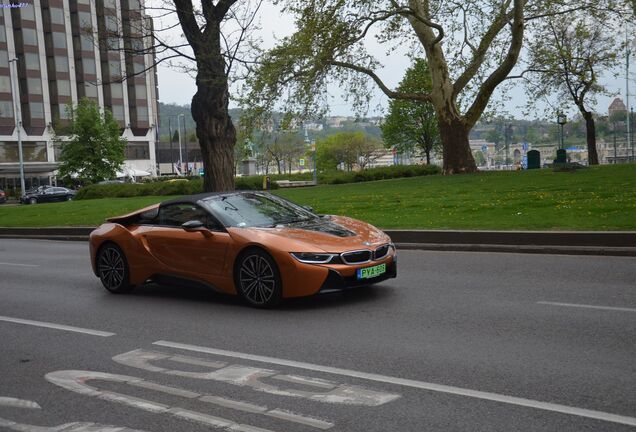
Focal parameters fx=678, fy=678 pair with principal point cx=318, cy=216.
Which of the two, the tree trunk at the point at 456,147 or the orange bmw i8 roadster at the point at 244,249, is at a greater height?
the tree trunk at the point at 456,147

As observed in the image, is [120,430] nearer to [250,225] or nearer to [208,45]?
[250,225]

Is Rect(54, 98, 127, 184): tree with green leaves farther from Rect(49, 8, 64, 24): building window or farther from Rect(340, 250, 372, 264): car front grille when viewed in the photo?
Rect(340, 250, 372, 264): car front grille

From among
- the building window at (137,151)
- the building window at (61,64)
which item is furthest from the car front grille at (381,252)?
the building window at (137,151)

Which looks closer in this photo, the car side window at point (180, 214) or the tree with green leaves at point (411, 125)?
the car side window at point (180, 214)

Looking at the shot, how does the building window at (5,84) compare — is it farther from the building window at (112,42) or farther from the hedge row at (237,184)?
the building window at (112,42)

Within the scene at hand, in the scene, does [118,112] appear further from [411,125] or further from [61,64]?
[411,125]

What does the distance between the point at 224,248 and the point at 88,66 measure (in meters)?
82.0

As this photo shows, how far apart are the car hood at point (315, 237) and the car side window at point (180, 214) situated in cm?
72

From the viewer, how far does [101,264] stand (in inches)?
404

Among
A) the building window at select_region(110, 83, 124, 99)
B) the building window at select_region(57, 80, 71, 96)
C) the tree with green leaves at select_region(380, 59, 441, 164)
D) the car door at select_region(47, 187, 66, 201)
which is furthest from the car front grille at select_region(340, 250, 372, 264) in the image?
the building window at select_region(110, 83, 124, 99)

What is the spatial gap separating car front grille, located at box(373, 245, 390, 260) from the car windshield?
1.28 metres

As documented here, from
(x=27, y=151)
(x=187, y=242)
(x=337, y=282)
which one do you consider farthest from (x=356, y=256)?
(x=27, y=151)

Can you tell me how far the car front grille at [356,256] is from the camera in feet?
25.7

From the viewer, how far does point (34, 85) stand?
7906 cm
